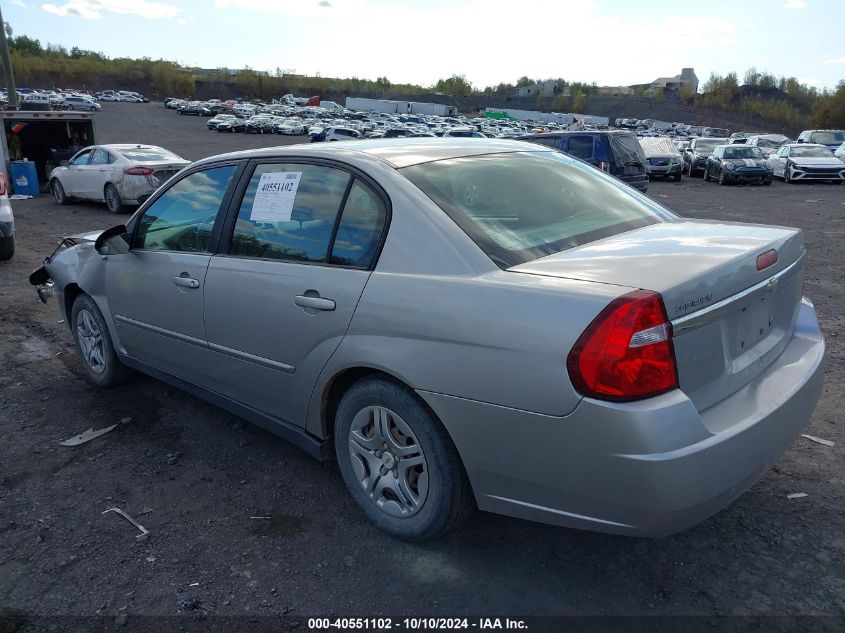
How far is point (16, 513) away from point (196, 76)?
160 m

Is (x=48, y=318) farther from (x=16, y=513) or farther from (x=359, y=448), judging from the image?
(x=359, y=448)

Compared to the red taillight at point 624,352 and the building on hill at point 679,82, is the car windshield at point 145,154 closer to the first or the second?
the red taillight at point 624,352

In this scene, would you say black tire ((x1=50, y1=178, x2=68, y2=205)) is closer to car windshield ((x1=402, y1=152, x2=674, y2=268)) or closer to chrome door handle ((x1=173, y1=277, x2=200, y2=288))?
chrome door handle ((x1=173, y1=277, x2=200, y2=288))

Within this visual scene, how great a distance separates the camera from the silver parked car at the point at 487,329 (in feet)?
7.40

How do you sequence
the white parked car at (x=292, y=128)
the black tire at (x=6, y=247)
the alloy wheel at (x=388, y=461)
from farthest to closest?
the white parked car at (x=292, y=128) → the black tire at (x=6, y=247) → the alloy wheel at (x=388, y=461)

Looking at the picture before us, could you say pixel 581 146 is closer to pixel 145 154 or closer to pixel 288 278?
pixel 145 154

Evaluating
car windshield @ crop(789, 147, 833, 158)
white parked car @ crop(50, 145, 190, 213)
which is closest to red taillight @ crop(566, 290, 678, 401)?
white parked car @ crop(50, 145, 190, 213)

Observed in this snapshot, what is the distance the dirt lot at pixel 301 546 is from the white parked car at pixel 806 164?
71.3 feet

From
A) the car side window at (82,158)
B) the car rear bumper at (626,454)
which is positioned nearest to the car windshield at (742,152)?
the car side window at (82,158)

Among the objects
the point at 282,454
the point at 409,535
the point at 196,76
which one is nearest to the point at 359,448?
the point at 409,535

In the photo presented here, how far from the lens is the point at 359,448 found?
120 inches

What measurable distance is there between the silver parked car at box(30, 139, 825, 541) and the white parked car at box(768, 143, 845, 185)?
22859 mm

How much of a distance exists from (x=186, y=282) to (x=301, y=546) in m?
1.63

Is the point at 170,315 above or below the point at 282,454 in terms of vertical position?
above
